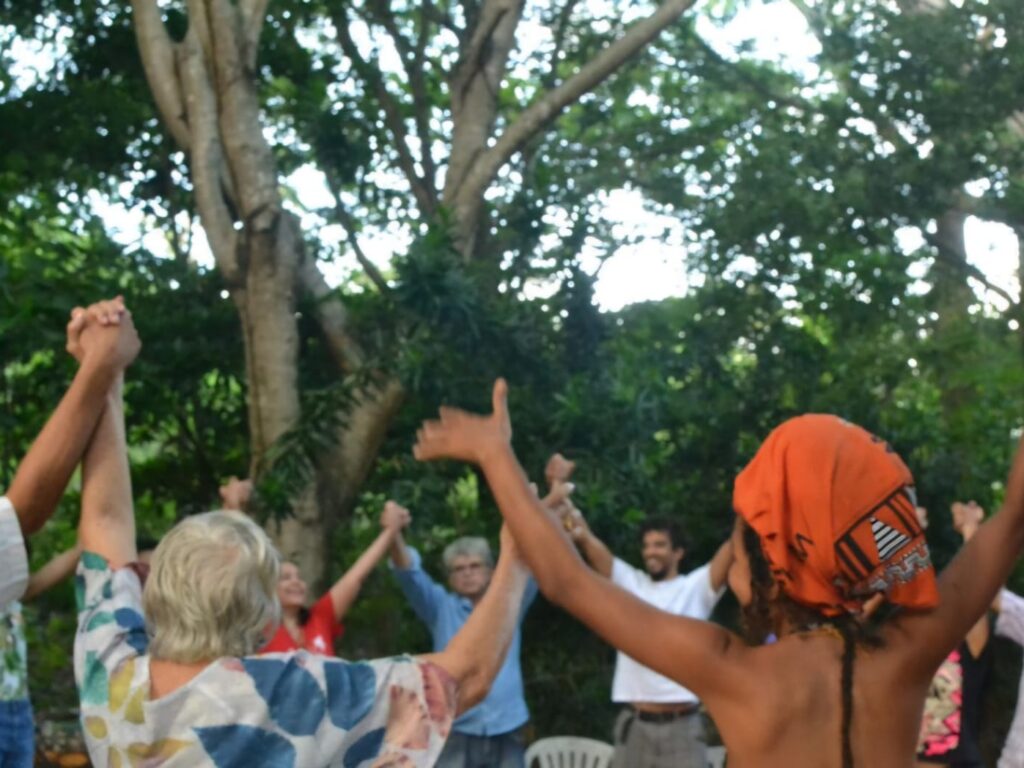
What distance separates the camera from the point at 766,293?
9266 millimetres

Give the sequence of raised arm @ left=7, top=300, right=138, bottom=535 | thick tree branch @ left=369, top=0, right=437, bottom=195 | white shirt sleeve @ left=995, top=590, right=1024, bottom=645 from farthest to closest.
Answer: thick tree branch @ left=369, top=0, right=437, bottom=195
white shirt sleeve @ left=995, top=590, right=1024, bottom=645
raised arm @ left=7, top=300, right=138, bottom=535

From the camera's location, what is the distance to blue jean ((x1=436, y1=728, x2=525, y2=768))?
20.0 ft

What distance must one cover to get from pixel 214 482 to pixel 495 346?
2081 mm

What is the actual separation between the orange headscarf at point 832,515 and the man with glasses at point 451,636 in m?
3.74

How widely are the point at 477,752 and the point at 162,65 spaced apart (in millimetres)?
3907

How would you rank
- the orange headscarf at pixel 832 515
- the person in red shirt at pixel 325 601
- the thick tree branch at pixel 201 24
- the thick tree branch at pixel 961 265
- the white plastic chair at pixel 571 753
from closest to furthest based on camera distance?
the orange headscarf at pixel 832 515, the person in red shirt at pixel 325 601, the white plastic chair at pixel 571 753, the thick tree branch at pixel 201 24, the thick tree branch at pixel 961 265

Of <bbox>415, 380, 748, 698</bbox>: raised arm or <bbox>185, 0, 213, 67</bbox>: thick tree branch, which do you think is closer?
<bbox>415, 380, 748, 698</bbox>: raised arm

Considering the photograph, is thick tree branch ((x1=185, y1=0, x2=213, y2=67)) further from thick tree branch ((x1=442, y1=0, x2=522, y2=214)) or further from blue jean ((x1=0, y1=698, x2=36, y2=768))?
blue jean ((x1=0, y1=698, x2=36, y2=768))

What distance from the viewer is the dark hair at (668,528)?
21.4ft

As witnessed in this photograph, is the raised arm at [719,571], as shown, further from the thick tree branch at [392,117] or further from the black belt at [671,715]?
the thick tree branch at [392,117]

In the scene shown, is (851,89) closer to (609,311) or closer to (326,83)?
(609,311)

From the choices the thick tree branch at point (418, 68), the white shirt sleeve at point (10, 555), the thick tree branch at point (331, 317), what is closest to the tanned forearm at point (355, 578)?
the thick tree branch at point (331, 317)

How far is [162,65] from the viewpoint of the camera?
775 centimetres

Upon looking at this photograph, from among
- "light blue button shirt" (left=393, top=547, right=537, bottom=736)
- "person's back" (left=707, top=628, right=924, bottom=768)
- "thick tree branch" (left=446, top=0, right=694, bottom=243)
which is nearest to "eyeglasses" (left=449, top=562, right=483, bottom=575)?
"light blue button shirt" (left=393, top=547, right=537, bottom=736)
